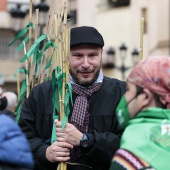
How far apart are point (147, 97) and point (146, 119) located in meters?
0.11

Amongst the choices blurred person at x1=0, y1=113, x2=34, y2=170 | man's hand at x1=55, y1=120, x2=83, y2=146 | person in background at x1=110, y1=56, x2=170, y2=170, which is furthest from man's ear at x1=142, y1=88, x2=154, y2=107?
man's hand at x1=55, y1=120, x2=83, y2=146

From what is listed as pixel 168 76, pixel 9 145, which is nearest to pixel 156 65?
pixel 168 76

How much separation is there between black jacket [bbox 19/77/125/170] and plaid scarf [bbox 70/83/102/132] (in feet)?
0.12

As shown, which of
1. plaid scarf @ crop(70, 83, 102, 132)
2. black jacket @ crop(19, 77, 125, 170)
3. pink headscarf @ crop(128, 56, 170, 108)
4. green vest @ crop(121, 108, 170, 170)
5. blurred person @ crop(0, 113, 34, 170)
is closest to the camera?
blurred person @ crop(0, 113, 34, 170)

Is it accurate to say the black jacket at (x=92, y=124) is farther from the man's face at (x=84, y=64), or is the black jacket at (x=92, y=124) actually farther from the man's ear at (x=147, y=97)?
the man's ear at (x=147, y=97)

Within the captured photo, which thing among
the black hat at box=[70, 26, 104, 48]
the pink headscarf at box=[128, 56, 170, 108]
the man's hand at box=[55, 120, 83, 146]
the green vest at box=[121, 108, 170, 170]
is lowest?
the man's hand at box=[55, 120, 83, 146]

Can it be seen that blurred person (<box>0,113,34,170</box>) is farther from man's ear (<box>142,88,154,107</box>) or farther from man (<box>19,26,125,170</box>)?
man (<box>19,26,125,170</box>)

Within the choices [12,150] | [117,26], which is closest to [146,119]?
[12,150]

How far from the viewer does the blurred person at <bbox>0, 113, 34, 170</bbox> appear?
8.35ft

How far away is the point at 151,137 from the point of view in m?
2.92

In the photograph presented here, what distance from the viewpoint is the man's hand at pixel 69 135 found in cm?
392

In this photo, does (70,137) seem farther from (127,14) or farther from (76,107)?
(127,14)

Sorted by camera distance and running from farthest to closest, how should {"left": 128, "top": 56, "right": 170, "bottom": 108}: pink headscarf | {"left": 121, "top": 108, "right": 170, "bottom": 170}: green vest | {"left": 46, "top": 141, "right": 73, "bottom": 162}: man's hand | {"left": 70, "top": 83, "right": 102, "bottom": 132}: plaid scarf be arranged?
{"left": 70, "top": 83, "right": 102, "bottom": 132}: plaid scarf
{"left": 46, "top": 141, "right": 73, "bottom": 162}: man's hand
{"left": 128, "top": 56, "right": 170, "bottom": 108}: pink headscarf
{"left": 121, "top": 108, "right": 170, "bottom": 170}: green vest

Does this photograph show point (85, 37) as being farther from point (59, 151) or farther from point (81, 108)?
point (59, 151)
